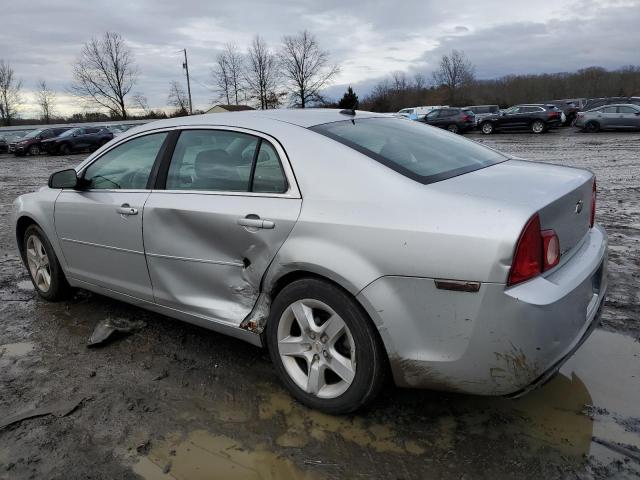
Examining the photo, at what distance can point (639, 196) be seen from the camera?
9.00 meters

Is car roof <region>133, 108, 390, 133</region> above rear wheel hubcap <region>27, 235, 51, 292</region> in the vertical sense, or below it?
above

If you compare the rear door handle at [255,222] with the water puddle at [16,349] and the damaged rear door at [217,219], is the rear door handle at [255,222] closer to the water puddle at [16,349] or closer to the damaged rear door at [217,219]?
the damaged rear door at [217,219]

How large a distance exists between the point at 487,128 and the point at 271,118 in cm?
3021

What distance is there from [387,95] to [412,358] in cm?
7576

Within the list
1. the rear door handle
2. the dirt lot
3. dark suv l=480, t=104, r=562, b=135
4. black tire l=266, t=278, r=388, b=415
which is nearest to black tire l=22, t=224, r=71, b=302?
the dirt lot

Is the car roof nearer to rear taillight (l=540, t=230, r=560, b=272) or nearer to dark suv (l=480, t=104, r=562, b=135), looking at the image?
rear taillight (l=540, t=230, r=560, b=272)

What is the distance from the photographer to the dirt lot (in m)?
2.43

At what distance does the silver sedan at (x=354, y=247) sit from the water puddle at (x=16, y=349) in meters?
0.75

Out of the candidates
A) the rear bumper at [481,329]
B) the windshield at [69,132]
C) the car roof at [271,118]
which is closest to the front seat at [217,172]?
the car roof at [271,118]

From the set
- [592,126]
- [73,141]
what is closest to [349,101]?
[592,126]

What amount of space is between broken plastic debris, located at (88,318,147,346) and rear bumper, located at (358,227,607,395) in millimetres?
2236

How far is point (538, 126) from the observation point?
97.1 feet

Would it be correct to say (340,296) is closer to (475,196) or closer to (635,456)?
(475,196)

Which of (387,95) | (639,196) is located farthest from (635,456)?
(387,95)
